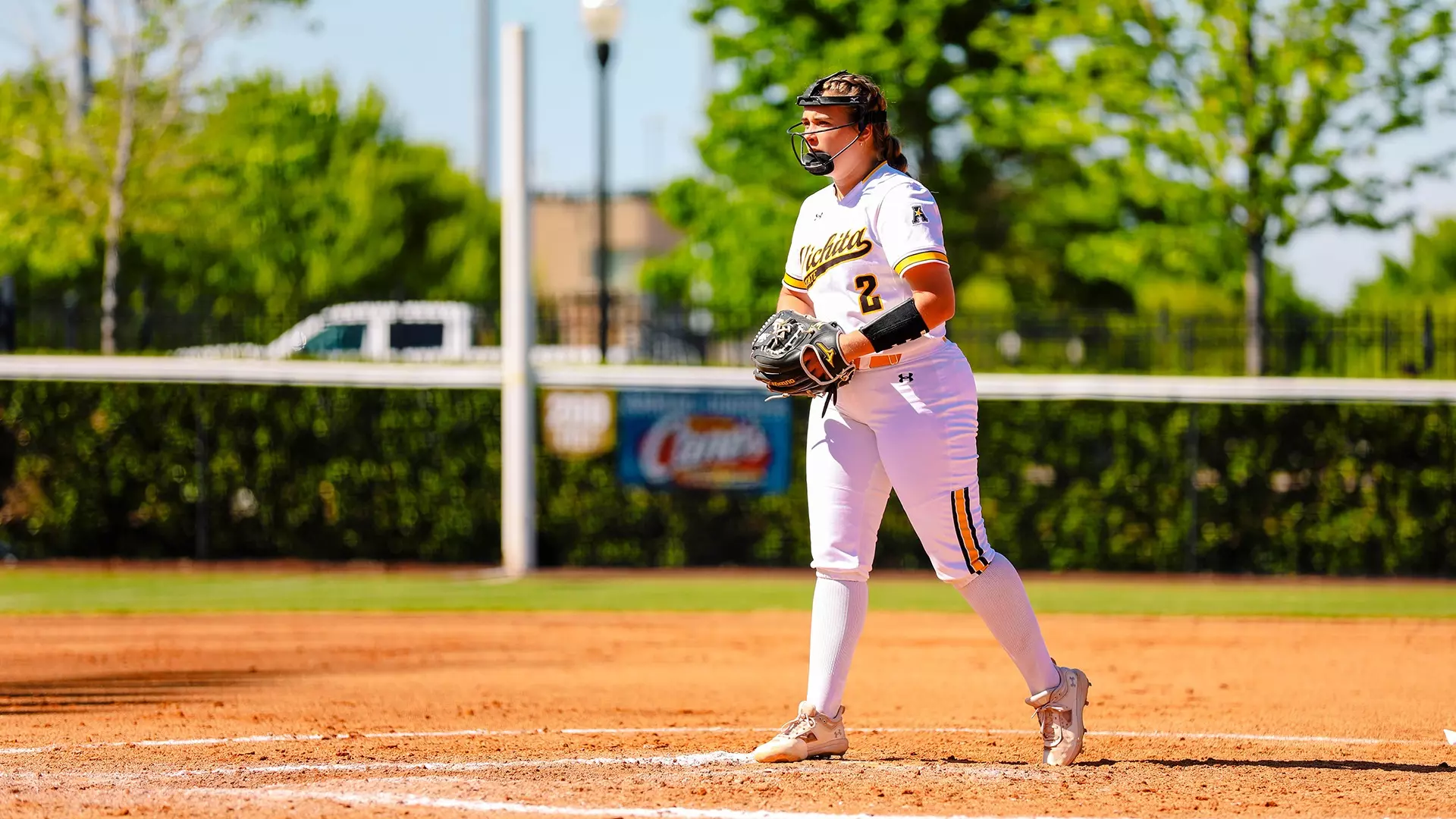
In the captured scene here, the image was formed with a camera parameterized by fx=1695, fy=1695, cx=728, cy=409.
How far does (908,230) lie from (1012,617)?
1.34 meters

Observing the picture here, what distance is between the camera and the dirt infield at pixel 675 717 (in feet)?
16.8

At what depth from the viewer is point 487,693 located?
830 centimetres

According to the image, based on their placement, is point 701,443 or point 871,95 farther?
point 701,443

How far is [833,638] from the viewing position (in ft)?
18.9

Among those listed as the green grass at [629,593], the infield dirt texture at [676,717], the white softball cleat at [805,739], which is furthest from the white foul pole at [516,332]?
the white softball cleat at [805,739]

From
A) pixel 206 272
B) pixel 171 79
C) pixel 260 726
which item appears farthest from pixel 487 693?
pixel 206 272

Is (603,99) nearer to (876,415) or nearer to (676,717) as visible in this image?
(676,717)

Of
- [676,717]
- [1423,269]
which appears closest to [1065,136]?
[676,717]

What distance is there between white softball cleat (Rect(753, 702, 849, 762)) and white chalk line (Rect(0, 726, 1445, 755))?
1131 millimetres

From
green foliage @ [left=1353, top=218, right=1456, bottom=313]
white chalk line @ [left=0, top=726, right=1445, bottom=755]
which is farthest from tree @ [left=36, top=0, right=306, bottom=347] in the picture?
green foliage @ [left=1353, top=218, right=1456, bottom=313]

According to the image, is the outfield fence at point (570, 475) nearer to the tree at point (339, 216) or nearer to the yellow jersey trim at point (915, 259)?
the yellow jersey trim at point (915, 259)

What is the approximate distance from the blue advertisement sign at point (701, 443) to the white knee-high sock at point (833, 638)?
10310 millimetres

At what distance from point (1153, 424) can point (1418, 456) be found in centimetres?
243

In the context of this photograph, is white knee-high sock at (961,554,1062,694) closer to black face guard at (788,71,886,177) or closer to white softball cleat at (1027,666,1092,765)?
white softball cleat at (1027,666,1092,765)
